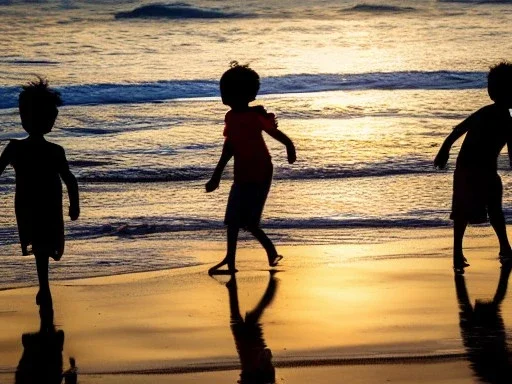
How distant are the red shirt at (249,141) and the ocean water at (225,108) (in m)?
0.75

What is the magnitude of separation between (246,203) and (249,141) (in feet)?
1.28

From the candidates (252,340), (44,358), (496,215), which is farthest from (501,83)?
(44,358)

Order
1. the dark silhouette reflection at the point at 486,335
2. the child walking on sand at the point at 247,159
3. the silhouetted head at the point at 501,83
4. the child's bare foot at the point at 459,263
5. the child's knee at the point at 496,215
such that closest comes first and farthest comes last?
1. the dark silhouette reflection at the point at 486,335
2. the child's bare foot at the point at 459,263
3. the silhouetted head at the point at 501,83
4. the child walking on sand at the point at 247,159
5. the child's knee at the point at 496,215

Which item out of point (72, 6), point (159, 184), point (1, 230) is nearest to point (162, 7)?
point (72, 6)

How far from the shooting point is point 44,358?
532 cm

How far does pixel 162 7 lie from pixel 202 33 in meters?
5.98

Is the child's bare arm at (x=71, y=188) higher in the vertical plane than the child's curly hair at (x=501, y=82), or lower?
lower

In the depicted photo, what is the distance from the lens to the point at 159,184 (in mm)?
11773

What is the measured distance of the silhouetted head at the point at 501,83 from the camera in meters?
7.30

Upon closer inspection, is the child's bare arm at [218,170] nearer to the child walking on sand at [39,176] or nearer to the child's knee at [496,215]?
the child walking on sand at [39,176]

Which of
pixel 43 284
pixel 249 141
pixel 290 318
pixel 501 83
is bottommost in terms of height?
pixel 290 318

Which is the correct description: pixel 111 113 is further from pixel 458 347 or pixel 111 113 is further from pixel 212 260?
pixel 458 347

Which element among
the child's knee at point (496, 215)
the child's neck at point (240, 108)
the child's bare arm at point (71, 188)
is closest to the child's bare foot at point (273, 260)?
the child's neck at point (240, 108)

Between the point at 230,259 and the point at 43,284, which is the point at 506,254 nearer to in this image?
the point at 230,259
